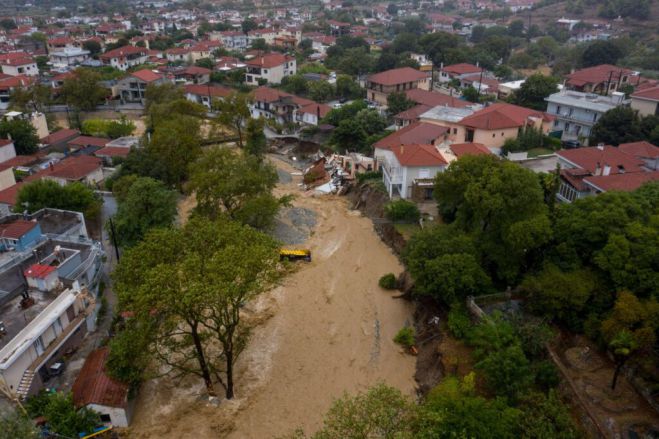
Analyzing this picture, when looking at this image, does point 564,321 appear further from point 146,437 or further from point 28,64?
point 28,64

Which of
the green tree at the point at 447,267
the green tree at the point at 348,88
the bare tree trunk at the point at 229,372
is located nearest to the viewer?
the bare tree trunk at the point at 229,372

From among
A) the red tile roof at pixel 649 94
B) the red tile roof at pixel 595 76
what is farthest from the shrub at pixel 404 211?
the red tile roof at pixel 595 76

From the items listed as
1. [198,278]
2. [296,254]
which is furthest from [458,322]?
[296,254]

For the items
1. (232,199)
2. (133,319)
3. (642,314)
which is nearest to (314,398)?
(133,319)

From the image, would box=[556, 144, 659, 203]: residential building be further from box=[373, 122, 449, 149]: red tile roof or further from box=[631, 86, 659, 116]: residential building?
box=[631, 86, 659, 116]: residential building

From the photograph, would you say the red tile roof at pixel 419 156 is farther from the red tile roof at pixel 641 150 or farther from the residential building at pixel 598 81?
the residential building at pixel 598 81

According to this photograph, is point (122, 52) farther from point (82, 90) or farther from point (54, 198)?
point (54, 198)

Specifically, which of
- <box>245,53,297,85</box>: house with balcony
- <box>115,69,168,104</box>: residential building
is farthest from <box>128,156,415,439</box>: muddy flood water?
<box>115,69,168,104</box>: residential building
